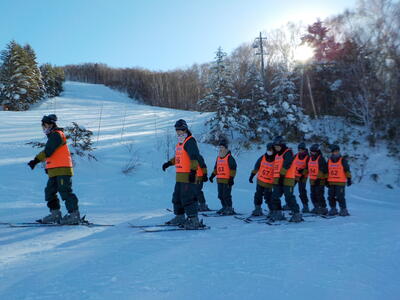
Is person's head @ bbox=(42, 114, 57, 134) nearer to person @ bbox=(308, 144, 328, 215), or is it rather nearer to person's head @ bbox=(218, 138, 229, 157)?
person's head @ bbox=(218, 138, 229, 157)

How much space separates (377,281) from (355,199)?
460 inches

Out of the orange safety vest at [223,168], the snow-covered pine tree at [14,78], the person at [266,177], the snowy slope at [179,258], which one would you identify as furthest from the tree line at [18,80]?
the person at [266,177]

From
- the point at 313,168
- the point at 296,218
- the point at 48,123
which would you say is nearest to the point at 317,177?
the point at 313,168

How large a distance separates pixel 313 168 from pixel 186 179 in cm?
519

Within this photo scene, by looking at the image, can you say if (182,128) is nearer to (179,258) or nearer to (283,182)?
(179,258)

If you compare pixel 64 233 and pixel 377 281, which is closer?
pixel 377 281

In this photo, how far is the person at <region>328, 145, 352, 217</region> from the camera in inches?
365

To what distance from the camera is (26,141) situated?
1255 centimetres

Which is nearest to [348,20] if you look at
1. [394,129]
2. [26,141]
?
[394,129]

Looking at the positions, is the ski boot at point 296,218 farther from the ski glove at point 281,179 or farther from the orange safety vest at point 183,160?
the orange safety vest at point 183,160

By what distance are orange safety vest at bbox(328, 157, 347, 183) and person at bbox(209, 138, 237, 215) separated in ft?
9.91

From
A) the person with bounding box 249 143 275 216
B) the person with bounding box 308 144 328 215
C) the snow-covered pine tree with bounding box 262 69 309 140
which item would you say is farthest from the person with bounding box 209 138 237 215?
the snow-covered pine tree with bounding box 262 69 309 140

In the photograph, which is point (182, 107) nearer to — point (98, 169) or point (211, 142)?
point (211, 142)

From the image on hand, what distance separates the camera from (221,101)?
58.6 feet
